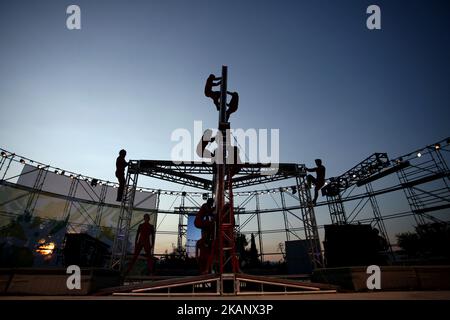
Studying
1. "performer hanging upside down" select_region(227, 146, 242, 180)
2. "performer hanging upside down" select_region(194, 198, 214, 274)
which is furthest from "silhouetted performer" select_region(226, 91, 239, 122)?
"performer hanging upside down" select_region(194, 198, 214, 274)

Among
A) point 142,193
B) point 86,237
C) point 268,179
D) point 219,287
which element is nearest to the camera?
point 219,287

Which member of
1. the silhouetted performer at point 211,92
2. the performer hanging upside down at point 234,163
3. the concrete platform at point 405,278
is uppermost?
the silhouetted performer at point 211,92

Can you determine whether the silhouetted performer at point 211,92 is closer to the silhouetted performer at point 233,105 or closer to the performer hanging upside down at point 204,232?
the silhouetted performer at point 233,105

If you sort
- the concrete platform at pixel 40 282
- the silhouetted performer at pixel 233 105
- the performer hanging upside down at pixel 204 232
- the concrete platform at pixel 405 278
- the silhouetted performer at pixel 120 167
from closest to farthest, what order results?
the concrete platform at pixel 40 282 → the concrete platform at pixel 405 278 → the silhouetted performer at pixel 233 105 → the performer hanging upside down at pixel 204 232 → the silhouetted performer at pixel 120 167

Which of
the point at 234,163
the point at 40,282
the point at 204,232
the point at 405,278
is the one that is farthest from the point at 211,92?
the point at 405,278

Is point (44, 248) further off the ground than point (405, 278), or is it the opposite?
point (44, 248)

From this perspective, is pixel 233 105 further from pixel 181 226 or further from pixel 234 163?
pixel 181 226

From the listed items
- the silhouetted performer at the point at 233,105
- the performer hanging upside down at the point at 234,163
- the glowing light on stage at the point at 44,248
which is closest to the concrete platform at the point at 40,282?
the performer hanging upside down at the point at 234,163

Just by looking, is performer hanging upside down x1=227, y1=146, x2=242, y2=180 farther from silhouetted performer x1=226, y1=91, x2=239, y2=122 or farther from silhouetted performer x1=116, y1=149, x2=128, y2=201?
silhouetted performer x1=116, y1=149, x2=128, y2=201
